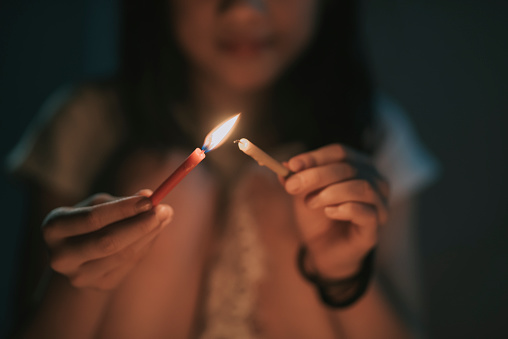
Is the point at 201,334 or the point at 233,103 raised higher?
the point at 233,103

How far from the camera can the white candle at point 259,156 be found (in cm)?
31

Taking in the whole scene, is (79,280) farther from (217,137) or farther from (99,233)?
(217,137)

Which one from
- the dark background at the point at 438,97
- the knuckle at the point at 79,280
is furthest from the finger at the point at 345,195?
the dark background at the point at 438,97

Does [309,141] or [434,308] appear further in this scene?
[434,308]

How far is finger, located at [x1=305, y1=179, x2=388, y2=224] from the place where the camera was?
1.26 ft

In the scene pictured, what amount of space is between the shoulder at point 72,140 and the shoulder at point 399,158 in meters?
0.54

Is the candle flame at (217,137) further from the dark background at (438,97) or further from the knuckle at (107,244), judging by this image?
the dark background at (438,97)

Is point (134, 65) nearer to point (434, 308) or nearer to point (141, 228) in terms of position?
point (141, 228)

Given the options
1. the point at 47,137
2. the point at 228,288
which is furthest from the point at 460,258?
the point at 47,137

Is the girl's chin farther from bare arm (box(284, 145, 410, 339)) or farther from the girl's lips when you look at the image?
bare arm (box(284, 145, 410, 339))

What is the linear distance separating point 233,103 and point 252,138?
0.09m

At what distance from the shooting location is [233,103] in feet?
2.51

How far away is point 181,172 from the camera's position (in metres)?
0.29

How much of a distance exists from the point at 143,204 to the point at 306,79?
1.65 ft
